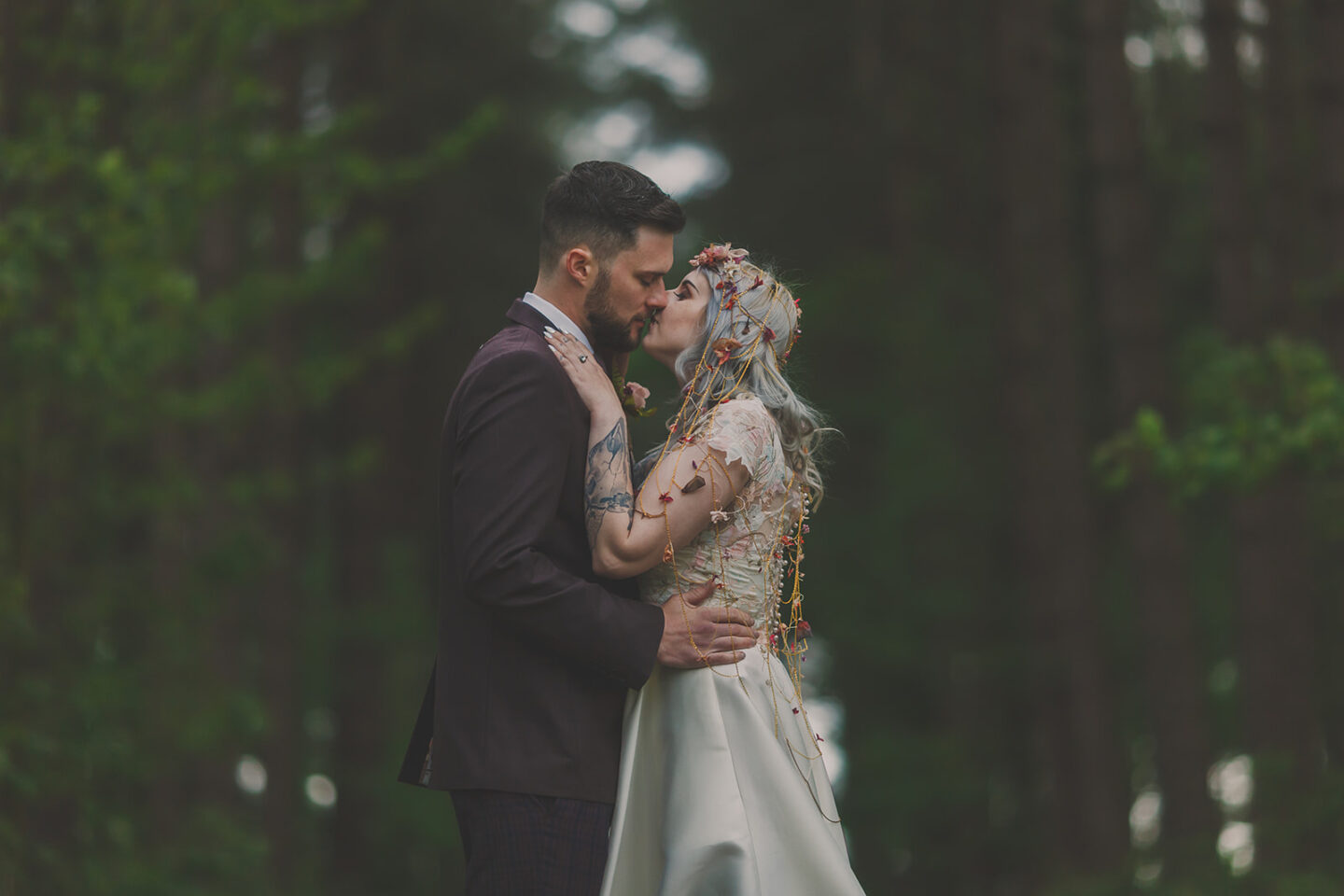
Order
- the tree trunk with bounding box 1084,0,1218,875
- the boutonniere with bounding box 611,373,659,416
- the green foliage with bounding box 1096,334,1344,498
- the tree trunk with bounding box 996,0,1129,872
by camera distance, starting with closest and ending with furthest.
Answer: the boutonniere with bounding box 611,373,659,416, the green foliage with bounding box 1096,334,1344,498, the tree trunk with bounding box 1084,0,1218,875, the tree trunk with bounding box 996,0,1129,872

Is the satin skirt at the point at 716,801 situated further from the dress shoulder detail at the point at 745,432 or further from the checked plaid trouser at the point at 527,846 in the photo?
the dress shoulder detail at the point at 745,432

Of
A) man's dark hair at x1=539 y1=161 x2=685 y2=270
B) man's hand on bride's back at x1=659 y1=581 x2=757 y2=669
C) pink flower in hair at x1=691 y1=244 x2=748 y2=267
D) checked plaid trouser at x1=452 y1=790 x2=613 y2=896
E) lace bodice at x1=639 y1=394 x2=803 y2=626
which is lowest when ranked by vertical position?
checked plaid trouser at x1=452 y1=790 x2=613 y2=896

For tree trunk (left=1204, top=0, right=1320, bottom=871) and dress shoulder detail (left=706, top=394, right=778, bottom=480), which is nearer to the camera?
dress shoulder detail (left=706, top=394, right=778, bottom=480)

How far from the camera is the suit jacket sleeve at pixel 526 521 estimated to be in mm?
3578

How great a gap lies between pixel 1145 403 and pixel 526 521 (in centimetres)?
1108

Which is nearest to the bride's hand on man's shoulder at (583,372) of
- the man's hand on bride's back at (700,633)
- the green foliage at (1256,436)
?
the man's hand on bride's back at (700,633)

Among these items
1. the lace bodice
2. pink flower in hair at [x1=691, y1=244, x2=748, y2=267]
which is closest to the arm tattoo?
the lace bodice

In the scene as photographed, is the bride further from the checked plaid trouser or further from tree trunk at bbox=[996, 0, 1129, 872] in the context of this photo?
tree trunk at bbox=[996, 0, 1129, 872]

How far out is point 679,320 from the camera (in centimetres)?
418

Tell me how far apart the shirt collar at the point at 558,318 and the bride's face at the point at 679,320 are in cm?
29

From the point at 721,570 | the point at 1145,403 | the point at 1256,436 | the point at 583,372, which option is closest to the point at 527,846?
the point at 721,570

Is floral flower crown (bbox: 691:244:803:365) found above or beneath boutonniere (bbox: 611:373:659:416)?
above

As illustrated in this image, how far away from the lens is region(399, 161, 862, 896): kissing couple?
12.0ft

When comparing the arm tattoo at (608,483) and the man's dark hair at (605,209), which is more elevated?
the man's dark hair at (605,209)
